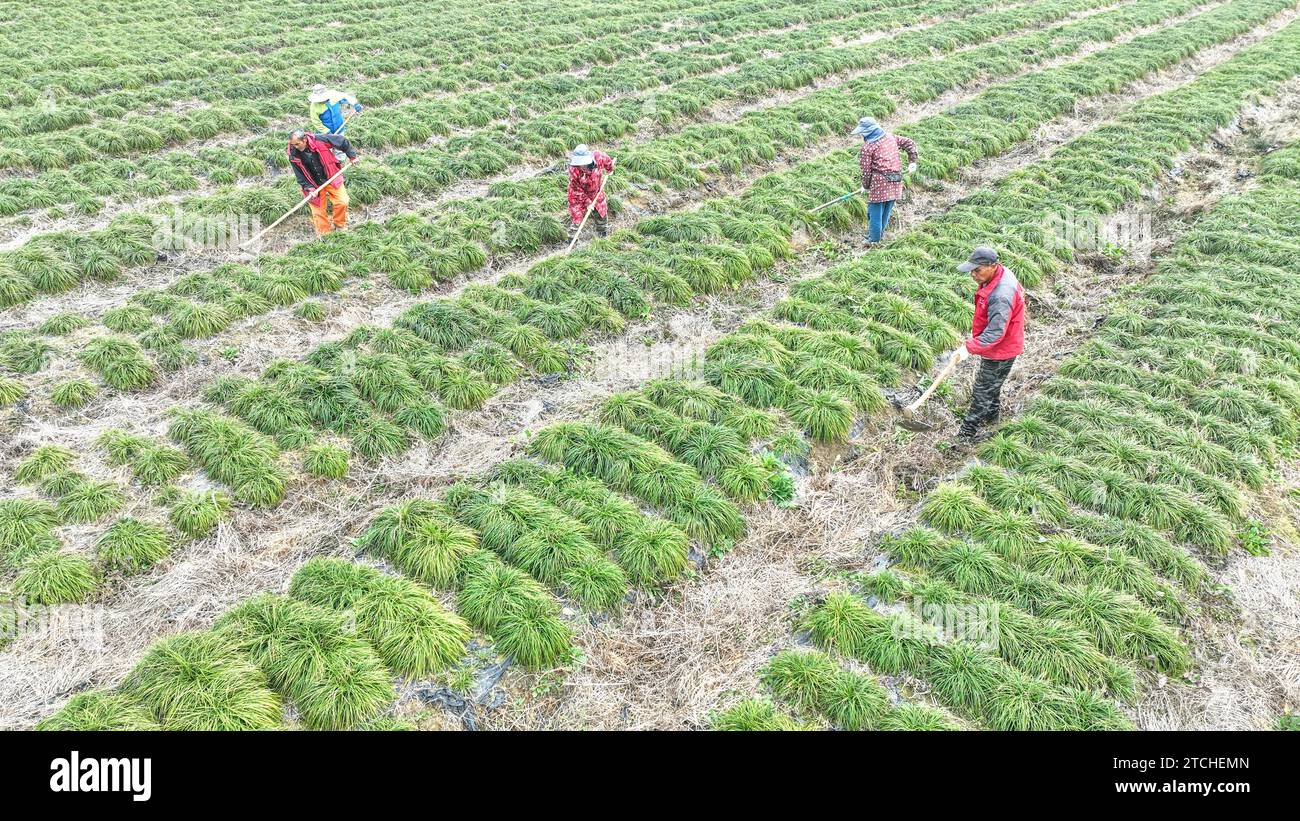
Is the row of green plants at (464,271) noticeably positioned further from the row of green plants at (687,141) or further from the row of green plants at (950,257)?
the row of green plants at (687,141)

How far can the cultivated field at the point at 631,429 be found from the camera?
5.61 metres

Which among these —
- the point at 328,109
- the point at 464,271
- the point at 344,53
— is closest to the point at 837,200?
the point at 464,271

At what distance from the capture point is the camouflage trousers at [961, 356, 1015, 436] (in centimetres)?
800

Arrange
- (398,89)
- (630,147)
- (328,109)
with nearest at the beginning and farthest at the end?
(328,109) < (630,147) < (398,89)

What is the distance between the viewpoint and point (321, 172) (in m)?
12.1

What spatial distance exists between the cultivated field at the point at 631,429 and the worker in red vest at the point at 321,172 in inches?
22.5

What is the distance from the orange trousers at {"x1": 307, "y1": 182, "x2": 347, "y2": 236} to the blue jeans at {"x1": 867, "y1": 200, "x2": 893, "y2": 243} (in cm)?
909

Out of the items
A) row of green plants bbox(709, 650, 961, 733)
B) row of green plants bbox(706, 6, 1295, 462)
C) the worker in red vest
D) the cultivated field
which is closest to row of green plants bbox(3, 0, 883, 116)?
the cultivated field

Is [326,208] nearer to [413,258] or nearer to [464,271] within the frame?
[413,258]

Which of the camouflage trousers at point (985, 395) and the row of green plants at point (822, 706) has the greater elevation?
the camouflage trousers at point (985, 395)

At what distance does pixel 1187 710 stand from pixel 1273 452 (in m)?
4.02

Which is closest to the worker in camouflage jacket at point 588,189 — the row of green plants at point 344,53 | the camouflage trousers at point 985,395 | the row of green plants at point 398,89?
the row of green plants at point 398,89

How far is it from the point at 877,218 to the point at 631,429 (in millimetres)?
7046

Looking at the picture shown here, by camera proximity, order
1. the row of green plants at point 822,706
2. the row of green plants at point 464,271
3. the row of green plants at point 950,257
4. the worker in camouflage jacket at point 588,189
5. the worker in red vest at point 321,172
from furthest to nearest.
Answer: the worker in camouflage jacket at point 588,189 < the worker in red vest at point 321,172 < the row of green plants at point 464,271 < the row of green plants at point 950,257 < the row of green plants at point 822,706
